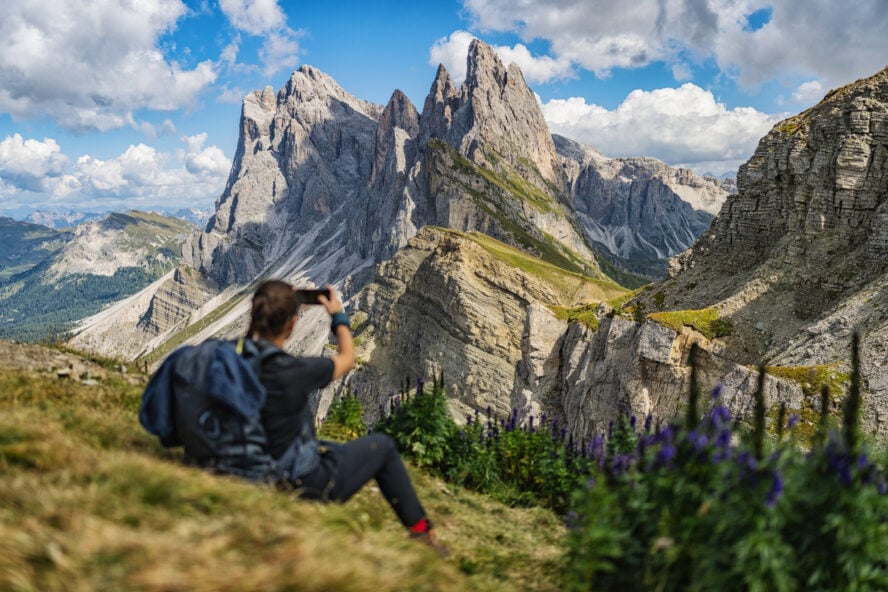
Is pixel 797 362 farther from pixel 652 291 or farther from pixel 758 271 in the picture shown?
pixel 652 291

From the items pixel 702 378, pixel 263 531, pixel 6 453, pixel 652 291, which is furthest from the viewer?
pixel 652 291

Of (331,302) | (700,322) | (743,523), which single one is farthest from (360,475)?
(700,322)

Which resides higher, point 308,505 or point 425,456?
point 308,505

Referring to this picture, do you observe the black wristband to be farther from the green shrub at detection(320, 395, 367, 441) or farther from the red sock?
the green shrub at detection(320, 395, 367, 441)

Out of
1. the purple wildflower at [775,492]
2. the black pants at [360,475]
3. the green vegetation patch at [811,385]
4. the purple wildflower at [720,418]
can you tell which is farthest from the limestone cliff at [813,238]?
the black pants at [360,475]

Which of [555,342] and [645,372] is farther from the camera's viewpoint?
[555,342]

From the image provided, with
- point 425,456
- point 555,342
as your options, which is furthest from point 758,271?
point 425,456

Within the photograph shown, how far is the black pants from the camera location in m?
5.88

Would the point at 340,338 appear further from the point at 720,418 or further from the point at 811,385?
the point at 811,385

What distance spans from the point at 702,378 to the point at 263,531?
3479 cm

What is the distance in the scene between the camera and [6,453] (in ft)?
15.8

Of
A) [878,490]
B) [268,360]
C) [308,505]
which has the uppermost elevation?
[268,360]

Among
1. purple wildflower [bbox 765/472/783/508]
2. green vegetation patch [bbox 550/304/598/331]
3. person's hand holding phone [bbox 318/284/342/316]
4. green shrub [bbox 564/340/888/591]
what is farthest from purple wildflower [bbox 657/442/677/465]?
green vegetation patch [bbox 550/304/598/331]

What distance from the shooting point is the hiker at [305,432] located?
5516mm
